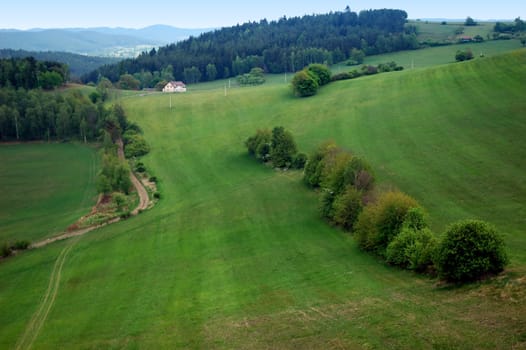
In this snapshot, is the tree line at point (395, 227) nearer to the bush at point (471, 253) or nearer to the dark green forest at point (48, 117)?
the bush at point (471, 253)

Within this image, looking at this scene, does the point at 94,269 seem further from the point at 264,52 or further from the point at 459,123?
the point at 264,52

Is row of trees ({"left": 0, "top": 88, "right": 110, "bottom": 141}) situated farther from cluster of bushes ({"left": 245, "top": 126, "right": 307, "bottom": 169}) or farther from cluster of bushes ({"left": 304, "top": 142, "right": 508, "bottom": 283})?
cluster of bushes ({"left": 304, "top": 142, "right": 508, "bottom": 283})

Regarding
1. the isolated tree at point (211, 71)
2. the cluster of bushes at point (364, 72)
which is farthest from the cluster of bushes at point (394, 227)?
the isolated tree at point (211, 71)

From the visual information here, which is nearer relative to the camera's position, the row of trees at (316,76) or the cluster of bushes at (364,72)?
the row of trees at (316,76)

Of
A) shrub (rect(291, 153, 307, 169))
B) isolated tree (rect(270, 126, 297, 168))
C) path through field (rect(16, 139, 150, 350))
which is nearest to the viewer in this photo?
path through field (rect(16, 139, 150, 350))

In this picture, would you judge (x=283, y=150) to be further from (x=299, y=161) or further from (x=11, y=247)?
(x=11, y=247)

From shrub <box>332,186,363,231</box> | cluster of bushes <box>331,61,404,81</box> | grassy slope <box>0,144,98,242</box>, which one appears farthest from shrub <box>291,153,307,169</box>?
cluster of bushes <box>331,61,404,81</box>

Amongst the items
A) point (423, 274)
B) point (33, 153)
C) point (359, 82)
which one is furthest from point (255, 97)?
point (423, 274)
